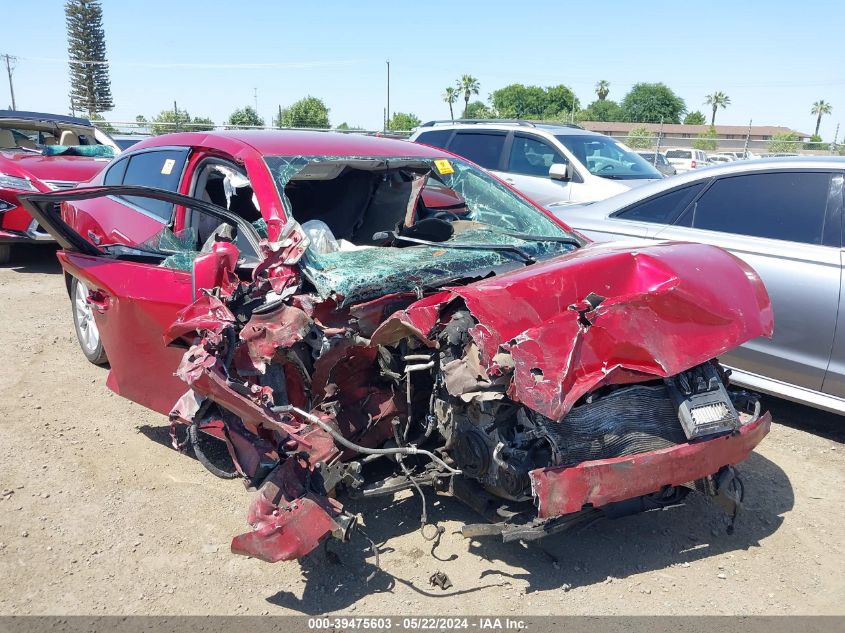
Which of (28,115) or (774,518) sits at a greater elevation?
(28,115)

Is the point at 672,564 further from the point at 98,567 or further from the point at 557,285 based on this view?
the point at 98,567

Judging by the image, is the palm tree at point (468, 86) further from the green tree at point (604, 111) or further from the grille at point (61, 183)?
the grille at point (61, 183)

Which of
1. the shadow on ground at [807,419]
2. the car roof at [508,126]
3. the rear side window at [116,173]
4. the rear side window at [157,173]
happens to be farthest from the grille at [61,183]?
the shadow on ground at [807,419]

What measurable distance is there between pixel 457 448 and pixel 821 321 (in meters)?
2.50

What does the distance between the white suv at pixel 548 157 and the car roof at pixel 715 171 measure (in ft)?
10.1

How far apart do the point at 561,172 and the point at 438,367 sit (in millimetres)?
6056

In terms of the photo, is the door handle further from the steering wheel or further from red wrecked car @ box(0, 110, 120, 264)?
red wrecked car @ box(0, 110, 120, 264)

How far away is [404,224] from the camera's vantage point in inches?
168

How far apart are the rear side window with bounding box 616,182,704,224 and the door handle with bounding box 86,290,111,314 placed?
3688mm

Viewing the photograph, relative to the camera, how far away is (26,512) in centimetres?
329

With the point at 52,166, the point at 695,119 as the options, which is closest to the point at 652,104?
the point at 695,119

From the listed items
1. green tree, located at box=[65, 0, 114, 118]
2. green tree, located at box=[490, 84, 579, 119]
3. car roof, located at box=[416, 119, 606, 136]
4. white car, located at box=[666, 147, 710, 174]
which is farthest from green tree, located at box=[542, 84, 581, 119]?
car roof, located at box=[416, 119, 606, 136]

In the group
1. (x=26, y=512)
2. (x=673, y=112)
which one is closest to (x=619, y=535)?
(x=26, y=512)

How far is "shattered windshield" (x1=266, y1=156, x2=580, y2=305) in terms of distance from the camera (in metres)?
3.15
